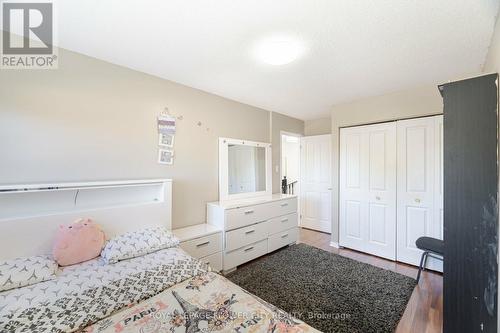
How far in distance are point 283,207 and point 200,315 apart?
233 cm

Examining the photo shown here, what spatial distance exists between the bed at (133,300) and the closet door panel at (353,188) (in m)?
2.54

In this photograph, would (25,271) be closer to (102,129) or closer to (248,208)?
(102,129)

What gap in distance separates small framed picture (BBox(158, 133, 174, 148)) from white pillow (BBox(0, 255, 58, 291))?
137 cm

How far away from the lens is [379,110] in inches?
119

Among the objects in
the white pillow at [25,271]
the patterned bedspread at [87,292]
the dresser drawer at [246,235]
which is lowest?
the dresser drawer at [246,235]

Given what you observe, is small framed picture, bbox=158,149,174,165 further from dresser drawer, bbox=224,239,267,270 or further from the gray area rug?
the gray area rug

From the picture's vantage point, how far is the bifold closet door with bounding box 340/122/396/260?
118 inches

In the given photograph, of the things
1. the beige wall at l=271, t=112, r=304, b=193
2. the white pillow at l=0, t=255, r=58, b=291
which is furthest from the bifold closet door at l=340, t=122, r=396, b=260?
the white pillow at l=0, t=255, r=58, b=291

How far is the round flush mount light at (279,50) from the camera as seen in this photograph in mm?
1707

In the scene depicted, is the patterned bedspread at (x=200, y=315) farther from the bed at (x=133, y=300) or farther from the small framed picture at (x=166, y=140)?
the small framed picture at (x=166, y=140)

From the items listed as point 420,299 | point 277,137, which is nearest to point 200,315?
point 420,299

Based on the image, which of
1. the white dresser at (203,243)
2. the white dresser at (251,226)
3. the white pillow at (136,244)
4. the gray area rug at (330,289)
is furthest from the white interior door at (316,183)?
the white pillow at (136,244)

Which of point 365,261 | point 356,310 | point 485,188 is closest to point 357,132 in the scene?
point 365,261

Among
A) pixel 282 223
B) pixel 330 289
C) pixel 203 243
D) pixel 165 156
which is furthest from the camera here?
pixel 282 223
